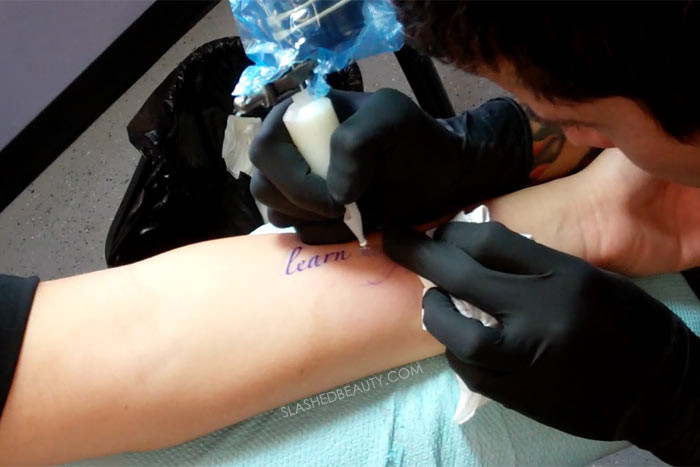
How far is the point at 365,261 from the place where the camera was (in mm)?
758

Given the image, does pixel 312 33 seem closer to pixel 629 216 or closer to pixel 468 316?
pixel 468 316

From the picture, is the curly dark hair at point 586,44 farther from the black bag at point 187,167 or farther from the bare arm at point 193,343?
the black bag at point 187,167

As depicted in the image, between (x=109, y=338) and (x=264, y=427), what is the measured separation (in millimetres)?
198

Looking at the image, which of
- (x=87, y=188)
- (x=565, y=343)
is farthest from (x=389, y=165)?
(x=87, y=188)

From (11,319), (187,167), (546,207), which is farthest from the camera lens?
(187,167)

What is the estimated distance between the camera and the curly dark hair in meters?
0.45

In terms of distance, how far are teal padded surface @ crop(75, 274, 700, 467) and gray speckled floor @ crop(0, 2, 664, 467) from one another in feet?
2.34

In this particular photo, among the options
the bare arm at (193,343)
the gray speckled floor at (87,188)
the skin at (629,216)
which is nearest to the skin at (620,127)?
the skin at (629,216)

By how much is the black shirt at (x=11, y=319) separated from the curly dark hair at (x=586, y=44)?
1.60ft

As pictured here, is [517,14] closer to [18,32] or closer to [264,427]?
[264,427]

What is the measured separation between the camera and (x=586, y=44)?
0.47m

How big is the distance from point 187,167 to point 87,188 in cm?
44

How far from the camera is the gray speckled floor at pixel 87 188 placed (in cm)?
136

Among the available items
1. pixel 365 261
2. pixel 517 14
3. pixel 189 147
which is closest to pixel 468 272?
pixel 365 261
